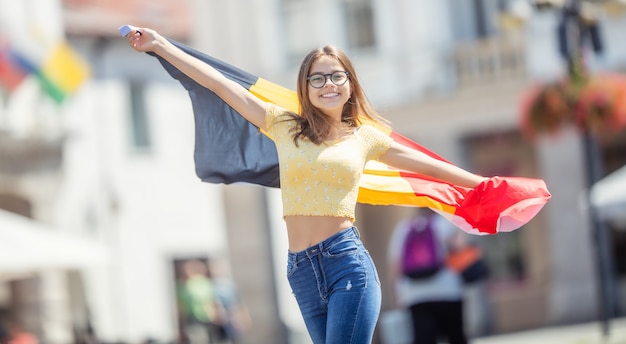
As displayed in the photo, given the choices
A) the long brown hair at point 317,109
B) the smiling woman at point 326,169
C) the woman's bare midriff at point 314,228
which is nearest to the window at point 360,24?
the smiling woman at point 326,169

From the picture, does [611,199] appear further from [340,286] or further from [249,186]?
[249,186]

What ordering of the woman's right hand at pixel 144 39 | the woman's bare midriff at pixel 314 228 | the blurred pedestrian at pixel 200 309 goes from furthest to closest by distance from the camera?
the blurred pedestrian at pixel 200 309
the woman's right hand at pixel 144 39
the woman's bare midriff at pixel 314 228

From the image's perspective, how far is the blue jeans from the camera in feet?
19.6

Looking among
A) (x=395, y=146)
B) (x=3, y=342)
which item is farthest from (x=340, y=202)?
(x=3, y=342)

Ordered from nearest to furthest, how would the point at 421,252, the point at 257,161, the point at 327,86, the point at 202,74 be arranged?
the point at 327,86 < the point at 202,74 < the point at 257,161 < the point at 421,252

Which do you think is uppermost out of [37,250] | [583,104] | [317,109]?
[583,104]

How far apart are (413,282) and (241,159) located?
4375 millimetres

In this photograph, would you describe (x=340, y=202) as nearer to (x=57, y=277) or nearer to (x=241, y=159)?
(x=241, y=159)

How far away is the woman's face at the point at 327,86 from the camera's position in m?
6.19

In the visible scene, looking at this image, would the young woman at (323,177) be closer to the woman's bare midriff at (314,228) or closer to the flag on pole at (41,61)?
the woman's bare midriff at (314,228)

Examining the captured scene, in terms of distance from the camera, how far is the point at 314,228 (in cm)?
609

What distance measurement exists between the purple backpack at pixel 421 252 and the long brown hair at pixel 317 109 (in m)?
4.95

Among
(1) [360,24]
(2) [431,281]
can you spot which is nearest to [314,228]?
(2) [431,281]

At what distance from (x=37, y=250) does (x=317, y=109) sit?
11.1m
